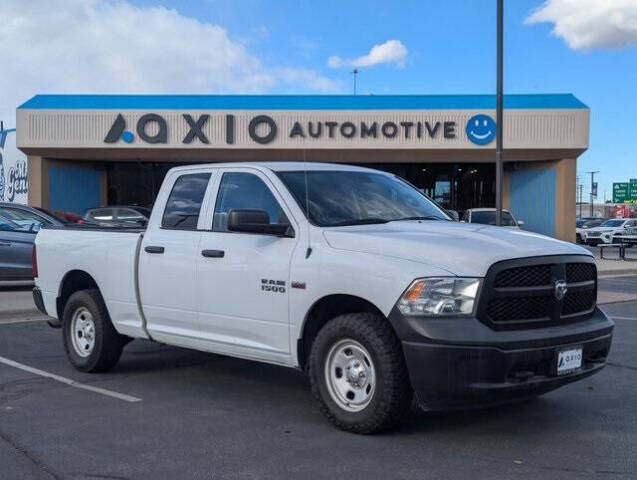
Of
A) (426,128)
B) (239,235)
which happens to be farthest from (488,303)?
(426,128)

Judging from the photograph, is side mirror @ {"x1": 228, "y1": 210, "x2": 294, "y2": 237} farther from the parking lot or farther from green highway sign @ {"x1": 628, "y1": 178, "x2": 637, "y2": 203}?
green highway sign @ {"x1": 628, "y1": 178, "x2": 637, "y2": 203}

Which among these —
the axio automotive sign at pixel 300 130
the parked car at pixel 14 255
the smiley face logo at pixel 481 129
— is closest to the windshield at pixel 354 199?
the parked car at pixel 14 255

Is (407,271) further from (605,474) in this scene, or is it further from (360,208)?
(605,474)

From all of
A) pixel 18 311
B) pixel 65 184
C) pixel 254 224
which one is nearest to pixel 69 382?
pixel 254 224

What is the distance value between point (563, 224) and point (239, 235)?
25.4 metres

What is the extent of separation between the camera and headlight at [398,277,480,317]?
4938mm

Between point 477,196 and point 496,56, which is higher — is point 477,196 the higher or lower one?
the lower one

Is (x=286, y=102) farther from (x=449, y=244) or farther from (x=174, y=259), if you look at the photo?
(x=449, y=244)

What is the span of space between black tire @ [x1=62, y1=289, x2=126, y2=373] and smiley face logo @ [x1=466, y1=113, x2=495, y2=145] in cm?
2205

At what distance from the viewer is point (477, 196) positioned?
33.6 meters

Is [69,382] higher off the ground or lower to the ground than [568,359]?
lower

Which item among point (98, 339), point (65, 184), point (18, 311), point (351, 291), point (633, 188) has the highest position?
point (633, 188)

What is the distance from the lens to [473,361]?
4.83m

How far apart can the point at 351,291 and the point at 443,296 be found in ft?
2.24
